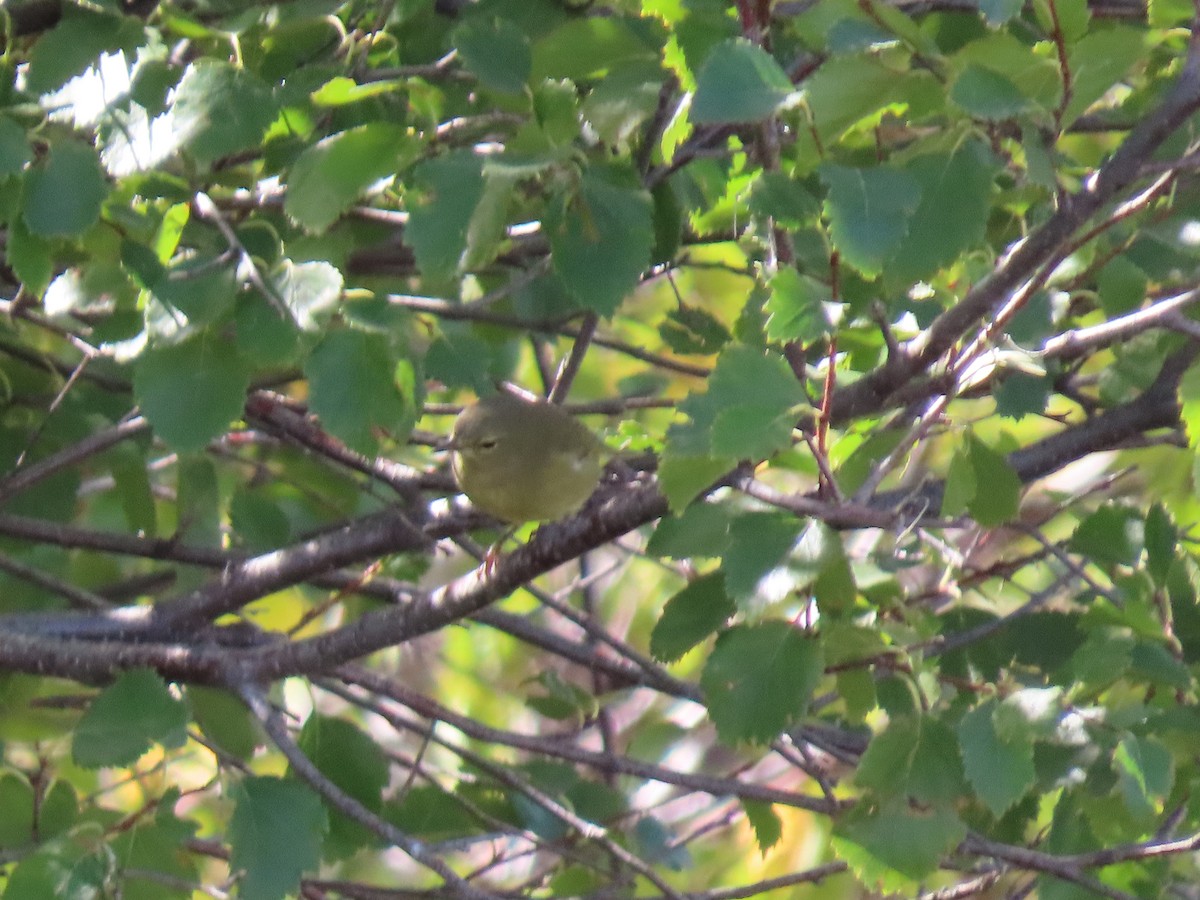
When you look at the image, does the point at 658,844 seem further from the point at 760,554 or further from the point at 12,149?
the point at 12,149

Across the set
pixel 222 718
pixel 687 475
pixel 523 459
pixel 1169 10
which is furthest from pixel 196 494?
pixel 1169 10

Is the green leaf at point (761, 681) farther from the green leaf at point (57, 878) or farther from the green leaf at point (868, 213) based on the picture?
the green leaf at point (57, 878)

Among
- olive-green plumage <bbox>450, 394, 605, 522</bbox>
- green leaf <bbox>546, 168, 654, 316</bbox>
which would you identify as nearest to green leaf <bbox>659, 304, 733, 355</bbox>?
olive-green plumage <bbox>450, 394, 605, 522</bbox>

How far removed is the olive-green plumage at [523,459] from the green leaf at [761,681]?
0.80 m

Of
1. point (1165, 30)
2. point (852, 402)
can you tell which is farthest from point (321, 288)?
point (1165, 30)

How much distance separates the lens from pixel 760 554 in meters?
1.62

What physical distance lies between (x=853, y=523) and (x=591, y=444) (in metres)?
1.19

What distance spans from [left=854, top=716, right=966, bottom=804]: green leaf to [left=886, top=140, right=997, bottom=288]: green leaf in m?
0.60

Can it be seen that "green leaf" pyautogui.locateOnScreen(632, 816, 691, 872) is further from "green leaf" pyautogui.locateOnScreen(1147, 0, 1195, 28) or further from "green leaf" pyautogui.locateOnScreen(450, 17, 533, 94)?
"green leaf" pyautogui.locateOnScreen(1147, 0, 1195, 28)

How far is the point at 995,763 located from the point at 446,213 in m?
0.91

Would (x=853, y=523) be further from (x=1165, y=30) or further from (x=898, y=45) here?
(x=1165, y=30)

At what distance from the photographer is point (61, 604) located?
117 inches

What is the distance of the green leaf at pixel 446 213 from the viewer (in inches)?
63.2

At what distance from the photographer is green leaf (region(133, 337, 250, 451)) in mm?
1816
